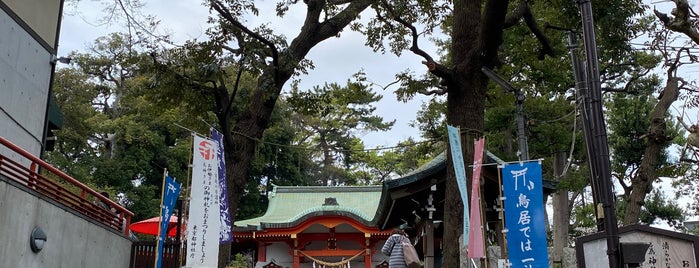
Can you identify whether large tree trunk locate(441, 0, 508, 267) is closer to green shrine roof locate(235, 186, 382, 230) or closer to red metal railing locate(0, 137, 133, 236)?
red metal railing locate(0, 137, 133, 236)

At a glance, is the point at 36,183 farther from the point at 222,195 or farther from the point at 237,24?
the point at 237,24

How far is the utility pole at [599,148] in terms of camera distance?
20.4 feet

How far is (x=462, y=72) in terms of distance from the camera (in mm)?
10445

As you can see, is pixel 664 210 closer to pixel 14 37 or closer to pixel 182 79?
pixel 182 79

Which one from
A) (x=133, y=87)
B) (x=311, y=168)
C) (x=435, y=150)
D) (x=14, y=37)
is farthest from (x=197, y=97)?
(x=311, y=168)

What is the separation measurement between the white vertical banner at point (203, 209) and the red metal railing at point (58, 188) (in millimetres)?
2450

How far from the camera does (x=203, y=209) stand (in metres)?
9.14

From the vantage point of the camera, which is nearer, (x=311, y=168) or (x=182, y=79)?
(x=182, y=79)

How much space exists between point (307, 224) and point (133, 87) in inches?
575

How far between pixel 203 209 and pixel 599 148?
553cm

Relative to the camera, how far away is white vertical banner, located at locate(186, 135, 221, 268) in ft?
29.2

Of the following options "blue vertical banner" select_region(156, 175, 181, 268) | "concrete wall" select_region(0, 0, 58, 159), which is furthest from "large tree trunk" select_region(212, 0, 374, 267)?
"concrete wall" select_region(0, 0, 58, 159)

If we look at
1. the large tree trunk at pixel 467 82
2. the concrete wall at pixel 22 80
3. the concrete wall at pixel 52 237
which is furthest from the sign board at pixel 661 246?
the concrete wall at pixel 22 80

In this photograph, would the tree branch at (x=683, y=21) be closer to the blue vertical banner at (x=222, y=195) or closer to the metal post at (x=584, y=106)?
the metal post at (x=584, y=106)
